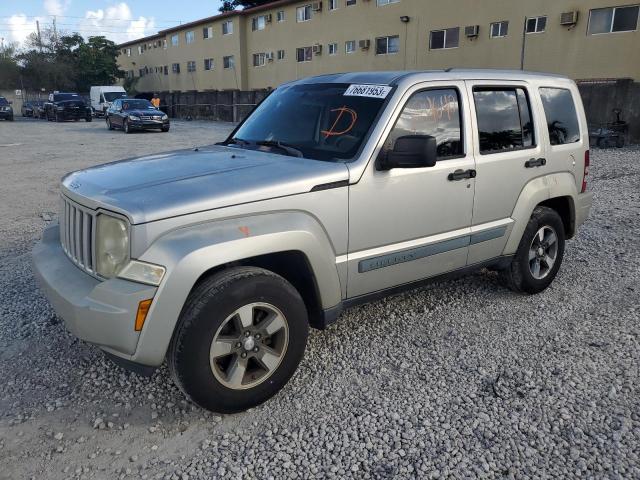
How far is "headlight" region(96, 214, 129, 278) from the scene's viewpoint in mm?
2625

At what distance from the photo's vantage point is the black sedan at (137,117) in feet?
76.0

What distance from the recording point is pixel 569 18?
20875 mm

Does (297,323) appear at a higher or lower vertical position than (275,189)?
lower

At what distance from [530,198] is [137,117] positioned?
2206 centimetres

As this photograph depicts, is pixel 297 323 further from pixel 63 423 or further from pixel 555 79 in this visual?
pixel 555 79

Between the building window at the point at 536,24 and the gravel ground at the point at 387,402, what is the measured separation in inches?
825

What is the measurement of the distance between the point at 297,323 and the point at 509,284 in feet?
8.18

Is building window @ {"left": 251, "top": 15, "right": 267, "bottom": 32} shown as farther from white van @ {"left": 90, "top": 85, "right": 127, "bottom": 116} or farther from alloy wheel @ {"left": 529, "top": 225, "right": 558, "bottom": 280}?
alloy wheel @ {"left": 529, "top": 225, "right": 558, "bottom": 280}

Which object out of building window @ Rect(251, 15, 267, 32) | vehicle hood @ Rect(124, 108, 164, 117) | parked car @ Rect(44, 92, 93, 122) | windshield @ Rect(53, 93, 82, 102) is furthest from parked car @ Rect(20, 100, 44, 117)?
vehicle hood @ Rect(124, 108, 164, 117)

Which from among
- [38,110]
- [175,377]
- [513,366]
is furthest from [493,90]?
[38,110]

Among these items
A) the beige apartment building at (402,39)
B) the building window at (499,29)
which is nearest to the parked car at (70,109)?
the beige apartment building at (402,39)

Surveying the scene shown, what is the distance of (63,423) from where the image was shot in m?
2.87

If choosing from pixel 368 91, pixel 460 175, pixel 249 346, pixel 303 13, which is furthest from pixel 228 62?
pixel 249 346

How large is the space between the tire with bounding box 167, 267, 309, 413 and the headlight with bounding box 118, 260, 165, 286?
23 centimetres
